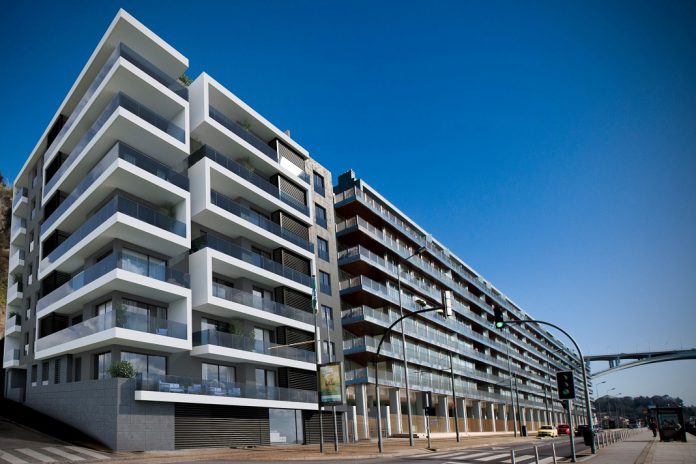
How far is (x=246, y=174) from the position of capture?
41406mm

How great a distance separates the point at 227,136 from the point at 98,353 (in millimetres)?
16803

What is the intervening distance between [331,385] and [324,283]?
19.8 meters

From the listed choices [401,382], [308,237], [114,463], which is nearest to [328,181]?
[308,237]

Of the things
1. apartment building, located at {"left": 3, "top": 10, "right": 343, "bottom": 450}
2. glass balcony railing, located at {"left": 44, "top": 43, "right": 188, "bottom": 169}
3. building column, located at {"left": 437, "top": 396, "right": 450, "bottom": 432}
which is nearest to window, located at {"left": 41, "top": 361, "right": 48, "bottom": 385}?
apartment building, located at {"left": 3, "top": 10, "right": 343, "bottom": 450}

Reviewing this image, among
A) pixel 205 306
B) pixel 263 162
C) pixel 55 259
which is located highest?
pixel 263 162

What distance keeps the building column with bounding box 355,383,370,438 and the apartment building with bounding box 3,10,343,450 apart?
5.10m

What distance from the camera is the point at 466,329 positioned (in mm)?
83250

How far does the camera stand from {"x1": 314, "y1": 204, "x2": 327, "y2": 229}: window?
171 ft

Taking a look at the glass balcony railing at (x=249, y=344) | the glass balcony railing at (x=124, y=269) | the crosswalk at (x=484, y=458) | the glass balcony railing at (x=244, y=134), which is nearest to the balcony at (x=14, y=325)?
the glass balcony railing at (x=124, y=269)

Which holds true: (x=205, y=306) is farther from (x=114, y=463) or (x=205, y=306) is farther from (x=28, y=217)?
(x=28, y=217)

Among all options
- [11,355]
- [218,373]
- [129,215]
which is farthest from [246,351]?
[11,355]

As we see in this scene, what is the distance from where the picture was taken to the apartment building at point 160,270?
3103 cm

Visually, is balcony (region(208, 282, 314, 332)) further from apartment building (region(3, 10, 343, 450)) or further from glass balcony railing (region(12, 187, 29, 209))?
glass balcony railing (region(12, 187, 29, 209))

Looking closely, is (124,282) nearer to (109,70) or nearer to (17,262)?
(109,70)
